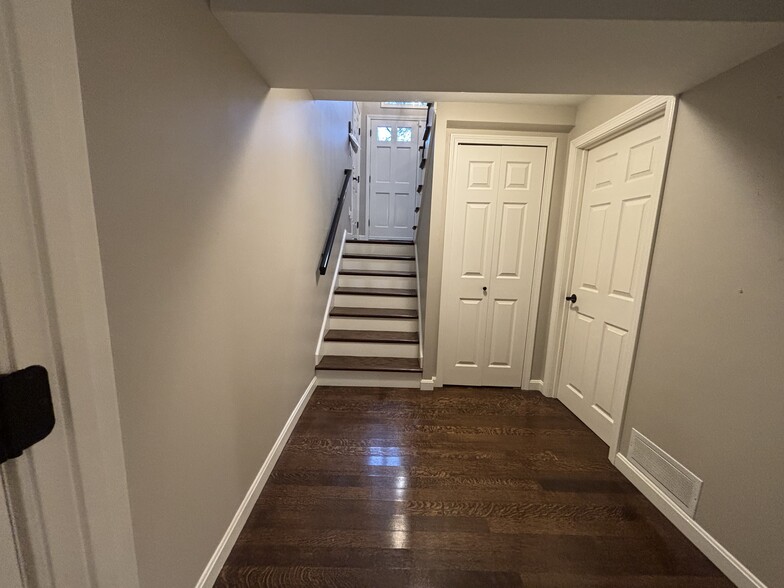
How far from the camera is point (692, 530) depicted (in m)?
1.38

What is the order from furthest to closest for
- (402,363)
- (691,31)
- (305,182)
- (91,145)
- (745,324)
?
(402,363)
(305,182)
(745,324)
(691,31)
(91,145)

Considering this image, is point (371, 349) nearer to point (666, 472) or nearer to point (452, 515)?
point (452, 515)

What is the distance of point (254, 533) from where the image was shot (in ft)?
4.46

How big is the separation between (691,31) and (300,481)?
2431 millimetres

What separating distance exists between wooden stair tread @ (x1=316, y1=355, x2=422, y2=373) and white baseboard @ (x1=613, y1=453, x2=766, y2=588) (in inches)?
58.7

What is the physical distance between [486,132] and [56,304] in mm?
2679

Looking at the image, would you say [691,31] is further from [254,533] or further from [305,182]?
[254,533]

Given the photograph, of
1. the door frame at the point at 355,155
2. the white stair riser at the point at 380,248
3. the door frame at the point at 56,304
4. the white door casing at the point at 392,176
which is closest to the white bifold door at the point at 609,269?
the white stair riser at the point at 380,248

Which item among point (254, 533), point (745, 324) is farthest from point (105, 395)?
point (745, 324)

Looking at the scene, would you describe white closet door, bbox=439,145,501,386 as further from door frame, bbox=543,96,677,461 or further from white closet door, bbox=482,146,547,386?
door frame, bbox=543,96,677,461

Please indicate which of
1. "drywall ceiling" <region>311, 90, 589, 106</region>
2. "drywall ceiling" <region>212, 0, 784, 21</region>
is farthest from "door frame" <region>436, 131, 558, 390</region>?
"drywall ceiling" <region>212, 0, 784, 21</region>

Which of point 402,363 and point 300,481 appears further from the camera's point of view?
point 402,363

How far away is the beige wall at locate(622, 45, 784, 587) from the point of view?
114cm

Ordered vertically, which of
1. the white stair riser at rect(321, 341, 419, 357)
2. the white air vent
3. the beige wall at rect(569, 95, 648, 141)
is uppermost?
the beige wall at rect(569, 95, 648, 141)
